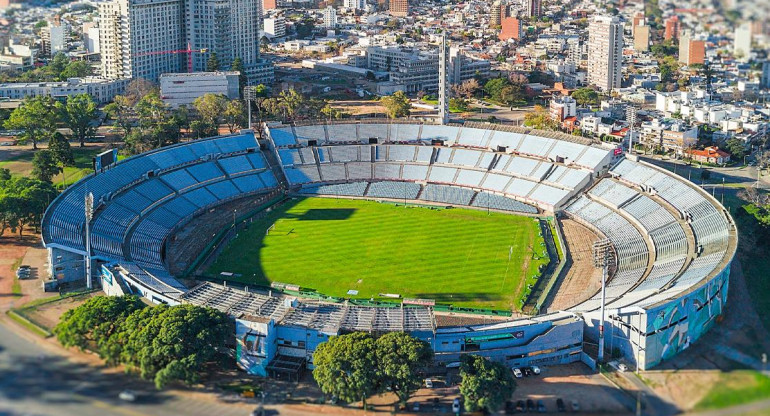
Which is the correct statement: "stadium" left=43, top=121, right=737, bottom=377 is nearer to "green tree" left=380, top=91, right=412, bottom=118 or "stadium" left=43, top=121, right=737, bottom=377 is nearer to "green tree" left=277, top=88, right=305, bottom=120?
"green tree" left=277, top=88, right=305, bottom=120

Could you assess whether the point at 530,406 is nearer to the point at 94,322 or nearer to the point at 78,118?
the point at 94,322

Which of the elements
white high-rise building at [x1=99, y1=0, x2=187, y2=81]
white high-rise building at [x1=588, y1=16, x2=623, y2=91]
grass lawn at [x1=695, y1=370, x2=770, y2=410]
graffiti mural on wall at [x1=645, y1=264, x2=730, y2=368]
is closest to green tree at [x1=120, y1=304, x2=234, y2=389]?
graffiti mural on wall at [x1=645, y1=264, x2=730, y2=368]

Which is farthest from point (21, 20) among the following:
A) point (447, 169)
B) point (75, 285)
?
point (75, 285)

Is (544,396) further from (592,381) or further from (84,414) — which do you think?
(84,414)

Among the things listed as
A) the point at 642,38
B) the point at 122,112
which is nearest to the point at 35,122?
the point at 122,112

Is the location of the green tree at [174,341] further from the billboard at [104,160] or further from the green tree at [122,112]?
the green tree at [122,112]

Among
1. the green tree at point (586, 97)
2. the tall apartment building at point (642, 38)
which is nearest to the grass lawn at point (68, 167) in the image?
the green tree at point (586, 97)
